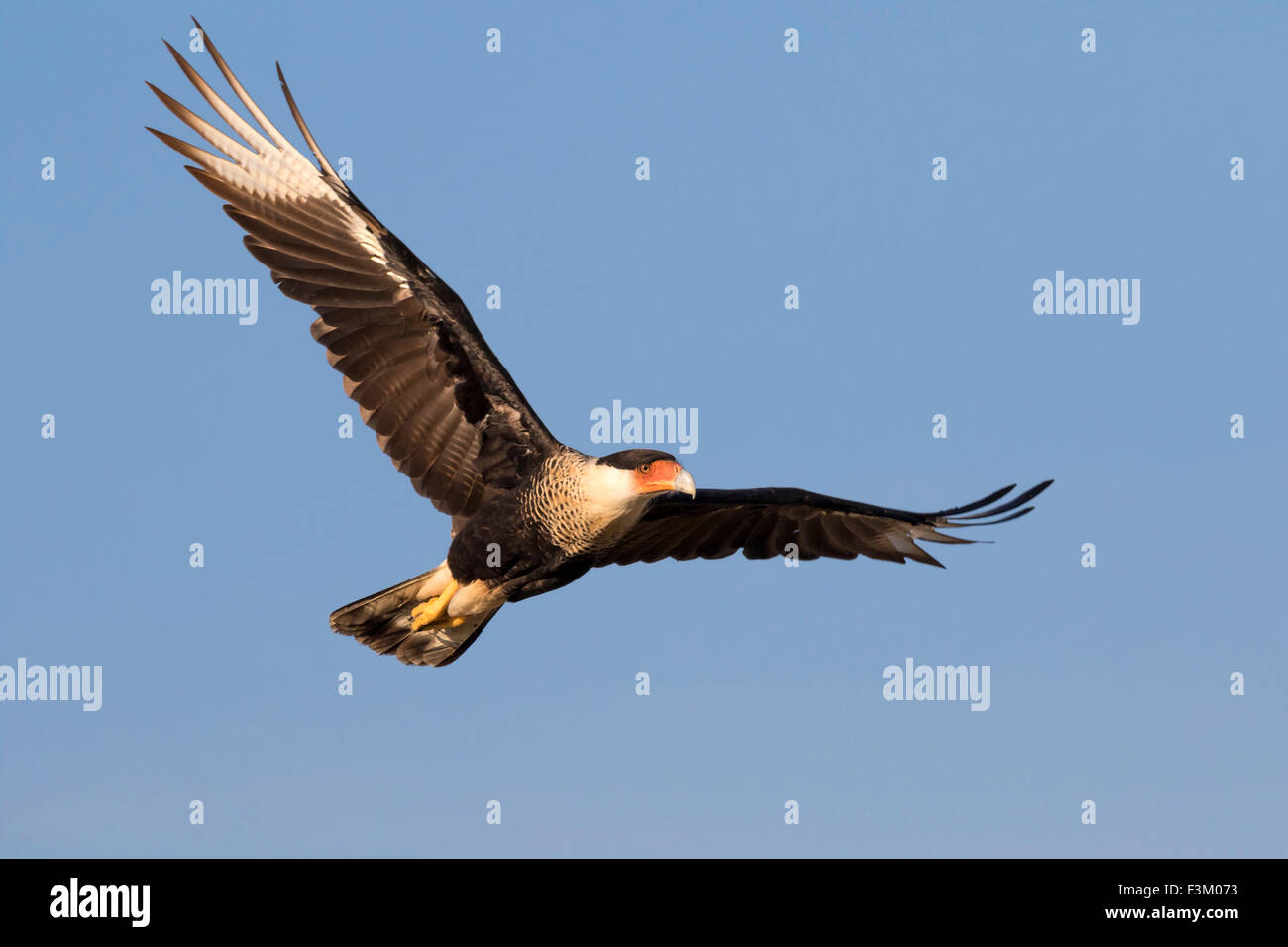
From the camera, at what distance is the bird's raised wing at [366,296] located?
10.4 m

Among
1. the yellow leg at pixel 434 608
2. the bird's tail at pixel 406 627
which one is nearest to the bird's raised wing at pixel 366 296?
the yellow leg at pixel 434 608

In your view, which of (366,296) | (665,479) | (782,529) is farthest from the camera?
(782,529)

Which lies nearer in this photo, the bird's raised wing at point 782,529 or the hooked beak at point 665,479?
the hooked beak at point 665,479

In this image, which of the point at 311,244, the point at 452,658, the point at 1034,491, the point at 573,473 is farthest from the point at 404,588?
the point at 1034,491

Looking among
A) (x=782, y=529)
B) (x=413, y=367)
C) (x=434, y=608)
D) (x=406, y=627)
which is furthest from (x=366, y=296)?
(x=782, y=529)

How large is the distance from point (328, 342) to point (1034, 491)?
197 inches

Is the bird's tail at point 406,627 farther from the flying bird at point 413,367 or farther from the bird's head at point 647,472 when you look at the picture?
the bird's head at point 647,472

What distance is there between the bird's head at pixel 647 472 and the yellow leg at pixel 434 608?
1622 mm

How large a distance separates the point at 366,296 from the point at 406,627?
2.33m

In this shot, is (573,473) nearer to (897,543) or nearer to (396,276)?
(396,276)

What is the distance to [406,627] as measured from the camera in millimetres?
11047

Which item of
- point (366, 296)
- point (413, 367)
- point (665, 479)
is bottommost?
point (665, 479)

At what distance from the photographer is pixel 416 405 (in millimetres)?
A: 10609

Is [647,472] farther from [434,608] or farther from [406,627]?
[406,627]
